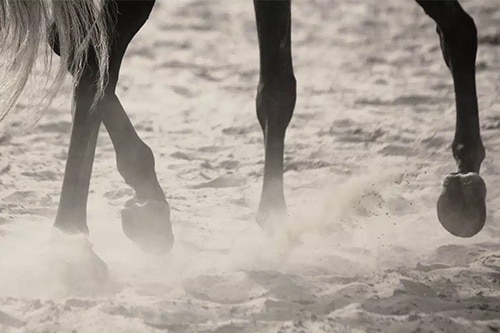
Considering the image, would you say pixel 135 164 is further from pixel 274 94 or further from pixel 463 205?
pixel 463 205

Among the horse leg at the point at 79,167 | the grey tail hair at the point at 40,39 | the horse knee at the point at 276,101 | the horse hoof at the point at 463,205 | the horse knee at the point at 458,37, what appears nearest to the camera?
the grey tail hair at the point at 40,39

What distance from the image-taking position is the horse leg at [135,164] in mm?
2889

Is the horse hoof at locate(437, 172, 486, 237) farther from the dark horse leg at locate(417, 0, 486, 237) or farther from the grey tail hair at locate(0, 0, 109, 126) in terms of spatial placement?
the grey tail hair at locate(0, 0, 109, 126)

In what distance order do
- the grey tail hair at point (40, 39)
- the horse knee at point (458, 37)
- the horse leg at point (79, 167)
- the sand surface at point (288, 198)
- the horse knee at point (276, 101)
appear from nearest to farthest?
the sand surface at point (288, 198) < the grey tail hair at point (40, 39) < the horse leg at point (79, 167) < the horse knee at point (276, 101) < the horse knee at point (458, 37)

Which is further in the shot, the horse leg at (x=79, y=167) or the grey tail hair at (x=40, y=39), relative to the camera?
the horse leg at (x=79, y=167)

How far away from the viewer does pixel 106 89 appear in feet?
9.60

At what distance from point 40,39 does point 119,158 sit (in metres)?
0.49

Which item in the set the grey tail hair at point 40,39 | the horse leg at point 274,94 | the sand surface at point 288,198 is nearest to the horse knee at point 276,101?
the horse leg at point 274,94

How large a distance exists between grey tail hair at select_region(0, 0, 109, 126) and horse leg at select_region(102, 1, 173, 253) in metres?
0.16

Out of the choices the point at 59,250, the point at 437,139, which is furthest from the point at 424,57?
the point at 59,250

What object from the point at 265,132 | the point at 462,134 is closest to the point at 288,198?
the point at 265,132

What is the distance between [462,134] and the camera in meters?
3.23

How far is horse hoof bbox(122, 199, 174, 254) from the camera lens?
9.61 ft

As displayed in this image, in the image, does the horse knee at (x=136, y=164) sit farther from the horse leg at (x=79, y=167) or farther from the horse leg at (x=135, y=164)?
the horse leg at (x=79, y=167)
